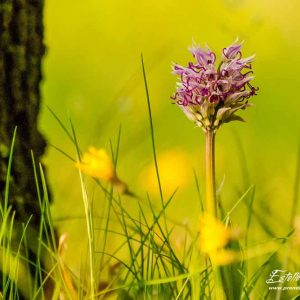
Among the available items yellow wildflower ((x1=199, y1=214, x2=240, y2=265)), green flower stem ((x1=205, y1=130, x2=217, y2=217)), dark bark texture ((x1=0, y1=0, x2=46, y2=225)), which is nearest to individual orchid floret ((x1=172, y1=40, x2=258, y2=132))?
green flower stem ((x1=205, y1=130, x2=217, y2=217))

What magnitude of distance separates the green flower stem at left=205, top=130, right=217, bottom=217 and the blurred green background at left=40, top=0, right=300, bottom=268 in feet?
1.51

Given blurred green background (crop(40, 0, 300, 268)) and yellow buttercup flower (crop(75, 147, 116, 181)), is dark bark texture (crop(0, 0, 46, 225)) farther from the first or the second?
yellow buttercup flower (crop(75, 147, 116, 181))

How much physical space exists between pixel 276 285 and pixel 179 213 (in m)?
0.41

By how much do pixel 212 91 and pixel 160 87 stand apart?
2.11 feet

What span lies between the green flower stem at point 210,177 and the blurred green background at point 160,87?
0.46 meters

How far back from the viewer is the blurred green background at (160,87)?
1.59 m

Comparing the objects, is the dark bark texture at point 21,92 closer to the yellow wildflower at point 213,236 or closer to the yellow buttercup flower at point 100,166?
the yellow buttercup flower at point 100,166

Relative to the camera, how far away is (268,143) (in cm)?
168

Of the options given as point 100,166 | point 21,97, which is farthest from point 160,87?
point 100,166

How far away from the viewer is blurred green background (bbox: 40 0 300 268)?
5.22 feet

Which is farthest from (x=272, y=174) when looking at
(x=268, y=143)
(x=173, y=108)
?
(x=173, y=108)

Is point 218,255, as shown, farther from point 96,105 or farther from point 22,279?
point 96,105

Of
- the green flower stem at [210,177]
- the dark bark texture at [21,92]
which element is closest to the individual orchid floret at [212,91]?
the green flower stem at [210,177]

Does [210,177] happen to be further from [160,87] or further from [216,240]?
[160,87]
